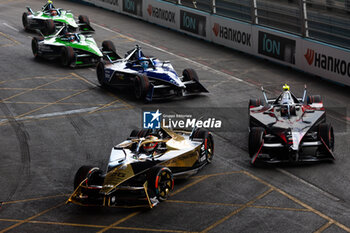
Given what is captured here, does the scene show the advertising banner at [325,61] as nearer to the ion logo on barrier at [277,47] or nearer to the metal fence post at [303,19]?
the metal fence post at [303,19]

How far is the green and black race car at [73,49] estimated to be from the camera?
27781 millimetres

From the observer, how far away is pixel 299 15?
27.5 metres

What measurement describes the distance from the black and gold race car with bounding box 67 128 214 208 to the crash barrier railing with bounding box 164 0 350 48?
10927 mm

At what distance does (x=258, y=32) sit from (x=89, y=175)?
650 inches

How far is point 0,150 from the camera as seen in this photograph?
19266mm

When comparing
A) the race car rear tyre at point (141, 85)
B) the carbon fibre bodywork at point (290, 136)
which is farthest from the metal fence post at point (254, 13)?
the carbon fibre bodywork at point (290, 136)

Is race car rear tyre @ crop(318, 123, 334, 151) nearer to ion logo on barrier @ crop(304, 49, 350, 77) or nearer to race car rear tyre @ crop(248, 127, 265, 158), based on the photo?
race car rear tyre @ crop(248, 127, 265, 158)

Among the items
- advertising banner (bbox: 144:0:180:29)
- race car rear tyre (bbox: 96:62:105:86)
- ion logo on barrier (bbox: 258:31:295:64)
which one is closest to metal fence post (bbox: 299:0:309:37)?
ion logo on barrier (bbox: 258:31:295:64)

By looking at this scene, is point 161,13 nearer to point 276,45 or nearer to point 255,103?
point 276,45

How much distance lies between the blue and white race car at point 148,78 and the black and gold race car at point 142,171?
6000 mm

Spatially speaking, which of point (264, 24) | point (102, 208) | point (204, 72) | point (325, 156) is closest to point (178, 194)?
point (102, 208)

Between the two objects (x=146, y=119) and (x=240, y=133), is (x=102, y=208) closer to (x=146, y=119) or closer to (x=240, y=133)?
(x=146, y=119)

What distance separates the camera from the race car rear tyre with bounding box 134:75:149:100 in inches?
902

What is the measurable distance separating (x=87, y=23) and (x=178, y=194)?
2103 centimetres
